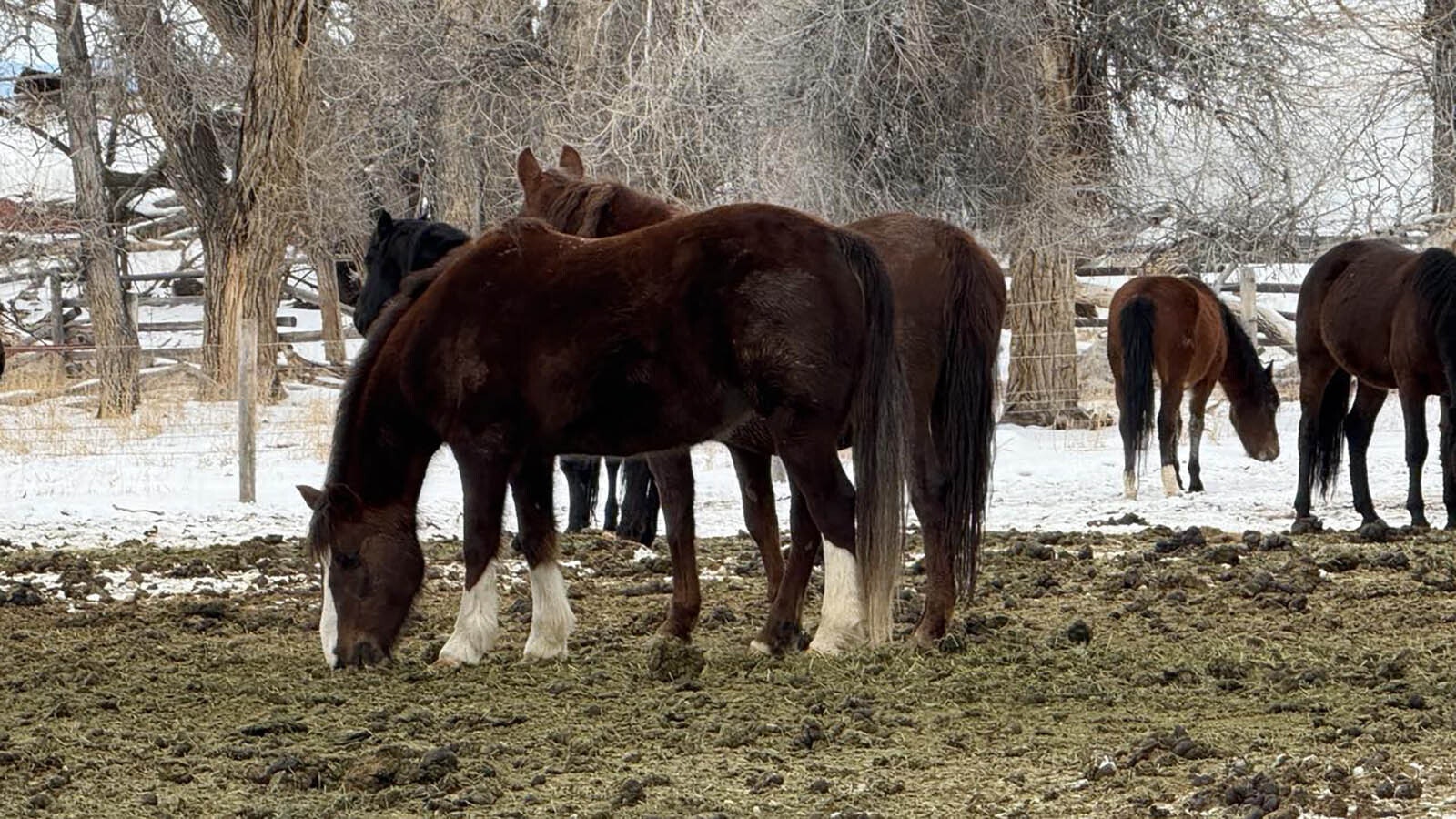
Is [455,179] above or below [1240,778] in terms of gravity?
above

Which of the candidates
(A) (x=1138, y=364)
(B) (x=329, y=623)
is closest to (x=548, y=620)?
(B) (x=329, y=623)

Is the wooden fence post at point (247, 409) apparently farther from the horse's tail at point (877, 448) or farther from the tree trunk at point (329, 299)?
the tree trunk at point (329, 299)

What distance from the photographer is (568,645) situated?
606 centimetres

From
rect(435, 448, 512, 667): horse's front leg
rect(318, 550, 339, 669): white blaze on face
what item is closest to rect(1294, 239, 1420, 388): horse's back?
rect(435, 448, 512, 667): horse's front leg

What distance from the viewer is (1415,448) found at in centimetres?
988

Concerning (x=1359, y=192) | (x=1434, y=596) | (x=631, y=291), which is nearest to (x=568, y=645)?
(x=631, y=291)

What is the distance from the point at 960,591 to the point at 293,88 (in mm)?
12683

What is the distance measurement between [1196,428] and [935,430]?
7756 millimetres

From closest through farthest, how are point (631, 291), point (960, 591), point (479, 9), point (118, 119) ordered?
1. point (631, 291)
2. point (960, 591)
3. point (479, 9)
4. point (118, 119)

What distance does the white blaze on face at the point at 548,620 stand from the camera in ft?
18.7

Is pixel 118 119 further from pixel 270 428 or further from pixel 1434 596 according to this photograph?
pixel 1434 596

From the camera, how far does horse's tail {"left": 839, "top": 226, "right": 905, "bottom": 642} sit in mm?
5352

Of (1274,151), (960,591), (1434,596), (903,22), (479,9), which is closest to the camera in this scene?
(960,591)

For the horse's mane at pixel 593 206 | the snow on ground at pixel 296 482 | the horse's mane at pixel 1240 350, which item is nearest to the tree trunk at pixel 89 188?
the snow on ground at pixel 296 482
